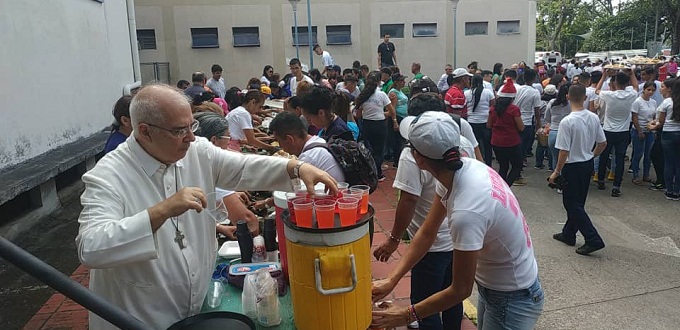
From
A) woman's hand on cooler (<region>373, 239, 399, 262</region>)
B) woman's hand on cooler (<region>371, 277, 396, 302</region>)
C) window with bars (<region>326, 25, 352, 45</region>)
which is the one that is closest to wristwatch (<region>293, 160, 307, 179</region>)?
woman's hand on cooler (<region>371, 277, 396, 302</region>)

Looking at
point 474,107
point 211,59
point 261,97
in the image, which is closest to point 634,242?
point 474,107

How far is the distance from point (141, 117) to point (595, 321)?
148 inches

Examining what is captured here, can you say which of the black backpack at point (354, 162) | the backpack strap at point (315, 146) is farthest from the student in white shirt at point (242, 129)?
the black backpack at point (354, 162)

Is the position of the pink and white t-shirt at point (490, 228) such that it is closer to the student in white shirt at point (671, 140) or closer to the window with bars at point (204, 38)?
the student in white shirt at point (671, 140)

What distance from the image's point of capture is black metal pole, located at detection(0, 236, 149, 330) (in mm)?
1271

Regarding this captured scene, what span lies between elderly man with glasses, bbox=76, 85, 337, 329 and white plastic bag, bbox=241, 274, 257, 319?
19 cm

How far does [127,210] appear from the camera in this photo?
1.79 metres

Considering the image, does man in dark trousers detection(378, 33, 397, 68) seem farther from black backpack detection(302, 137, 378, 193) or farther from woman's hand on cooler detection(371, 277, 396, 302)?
woman's hand on cooler detection(371, 277, 396, 302)

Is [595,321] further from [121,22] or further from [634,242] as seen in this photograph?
[121,22]

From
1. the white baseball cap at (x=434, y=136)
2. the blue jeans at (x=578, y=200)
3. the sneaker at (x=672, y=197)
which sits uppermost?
the white baseball cap at (x=434, y=136)

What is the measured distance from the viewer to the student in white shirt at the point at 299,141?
321 cm

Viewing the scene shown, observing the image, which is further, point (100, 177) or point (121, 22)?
point (121, 22)

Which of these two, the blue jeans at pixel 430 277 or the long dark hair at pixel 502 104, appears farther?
the long dark hair at pixel 502 104

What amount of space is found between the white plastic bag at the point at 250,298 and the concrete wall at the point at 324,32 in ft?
64.7
